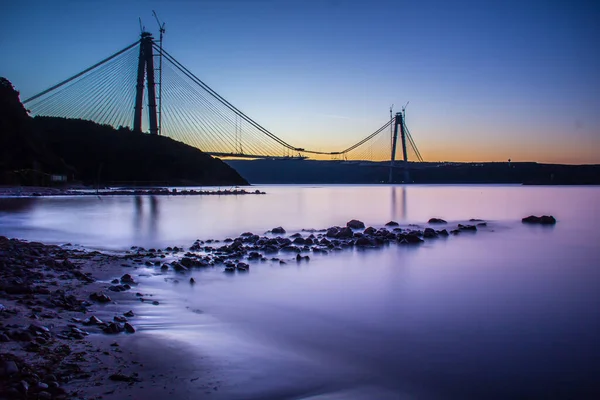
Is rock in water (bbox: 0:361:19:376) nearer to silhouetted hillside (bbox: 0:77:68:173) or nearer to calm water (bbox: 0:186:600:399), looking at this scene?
calm water (bbox: 0:186:600:399)

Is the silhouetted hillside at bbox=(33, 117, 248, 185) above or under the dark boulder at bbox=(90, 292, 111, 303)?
above

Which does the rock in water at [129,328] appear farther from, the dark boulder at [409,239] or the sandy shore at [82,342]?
the dark boulder at [409,239]

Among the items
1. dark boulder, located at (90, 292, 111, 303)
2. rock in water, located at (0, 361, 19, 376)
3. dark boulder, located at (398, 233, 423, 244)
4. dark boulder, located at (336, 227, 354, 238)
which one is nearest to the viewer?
rock in water, located at (0, 361, 19, 376)

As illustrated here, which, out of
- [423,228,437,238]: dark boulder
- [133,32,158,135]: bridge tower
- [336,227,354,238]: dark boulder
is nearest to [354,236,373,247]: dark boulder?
[336,227,354,238]: dark boulder

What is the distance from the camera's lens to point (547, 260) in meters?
10.3

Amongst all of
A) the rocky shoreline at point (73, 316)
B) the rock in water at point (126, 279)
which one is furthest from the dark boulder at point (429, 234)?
the rock in water at point (126, 279)

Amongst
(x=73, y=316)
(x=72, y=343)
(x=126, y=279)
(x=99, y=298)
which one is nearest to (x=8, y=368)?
(x=72, y=343)

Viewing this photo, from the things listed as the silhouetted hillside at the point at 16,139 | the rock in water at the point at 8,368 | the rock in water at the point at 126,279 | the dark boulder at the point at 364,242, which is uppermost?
the silhouetted hillside at the point at 16,139

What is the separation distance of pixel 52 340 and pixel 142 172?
60499 mm

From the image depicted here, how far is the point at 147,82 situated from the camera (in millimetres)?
47312

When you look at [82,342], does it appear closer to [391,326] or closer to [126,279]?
[126,279]

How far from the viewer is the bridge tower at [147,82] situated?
154ft

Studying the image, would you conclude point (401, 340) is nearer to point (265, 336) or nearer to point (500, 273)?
point (265, 336)

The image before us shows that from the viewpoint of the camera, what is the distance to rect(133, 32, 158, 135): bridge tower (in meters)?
47.1
